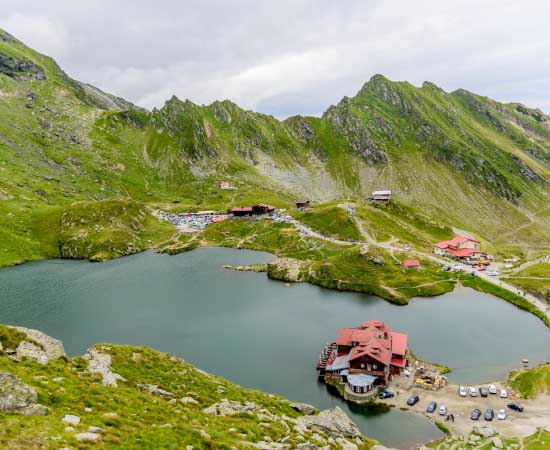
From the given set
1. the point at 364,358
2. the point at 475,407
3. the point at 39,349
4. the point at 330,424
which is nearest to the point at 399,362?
the point at 364,358

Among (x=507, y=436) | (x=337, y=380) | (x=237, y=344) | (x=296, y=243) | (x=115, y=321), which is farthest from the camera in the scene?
(x=296, y=243)

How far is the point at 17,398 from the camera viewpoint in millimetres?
23625

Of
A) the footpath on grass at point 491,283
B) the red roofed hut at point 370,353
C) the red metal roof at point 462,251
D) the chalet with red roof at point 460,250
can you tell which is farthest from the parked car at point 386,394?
the red metal roof at point 462,251

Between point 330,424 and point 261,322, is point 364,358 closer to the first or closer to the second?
point 261,322

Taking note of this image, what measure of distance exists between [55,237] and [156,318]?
98.5 m

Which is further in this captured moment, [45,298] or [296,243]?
[296,243]

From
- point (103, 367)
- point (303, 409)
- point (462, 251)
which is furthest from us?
point (462, 251)

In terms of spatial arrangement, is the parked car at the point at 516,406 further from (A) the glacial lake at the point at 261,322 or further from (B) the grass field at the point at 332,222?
(B) the grass field at the point at 332,222

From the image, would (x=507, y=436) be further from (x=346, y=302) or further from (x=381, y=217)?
(x=381, y=217)

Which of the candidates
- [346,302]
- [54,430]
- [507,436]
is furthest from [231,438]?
Answer: [346,302]

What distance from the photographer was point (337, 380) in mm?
75000

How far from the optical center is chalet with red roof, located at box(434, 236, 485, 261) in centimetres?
15425

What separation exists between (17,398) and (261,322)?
76.7 metres

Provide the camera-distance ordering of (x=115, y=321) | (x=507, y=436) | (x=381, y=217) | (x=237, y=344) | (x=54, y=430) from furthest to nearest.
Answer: (x=381, y=217) < (x=115, y=321) < (x=237, y=344) < (x=507, y=436) < (x=54, y=430)
